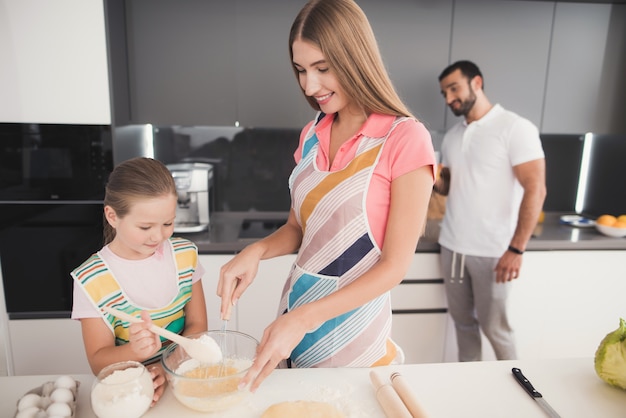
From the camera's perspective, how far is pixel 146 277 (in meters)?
1.18

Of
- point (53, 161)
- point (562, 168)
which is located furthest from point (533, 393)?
point (562, 168)

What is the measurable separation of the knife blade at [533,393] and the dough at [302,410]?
1.25 feet

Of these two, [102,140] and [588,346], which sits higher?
Result: [102,140]

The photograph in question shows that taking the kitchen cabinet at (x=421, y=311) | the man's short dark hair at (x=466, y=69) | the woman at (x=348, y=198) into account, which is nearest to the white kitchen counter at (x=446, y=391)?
the woman at (x=348, y=198)

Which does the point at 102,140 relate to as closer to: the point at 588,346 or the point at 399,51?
the point at 399,51

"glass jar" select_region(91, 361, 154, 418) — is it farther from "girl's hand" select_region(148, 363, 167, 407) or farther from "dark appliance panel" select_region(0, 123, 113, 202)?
"dark appliance panel" select_region(0, 123, 113, 202)

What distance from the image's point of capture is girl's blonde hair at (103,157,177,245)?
1.12 metres

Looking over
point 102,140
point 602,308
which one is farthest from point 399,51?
point 602,308

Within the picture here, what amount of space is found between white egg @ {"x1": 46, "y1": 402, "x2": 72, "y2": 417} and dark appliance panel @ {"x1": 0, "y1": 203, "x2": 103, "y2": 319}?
135 cm

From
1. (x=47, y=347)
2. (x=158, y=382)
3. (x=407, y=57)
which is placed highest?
(x=407, y=57)

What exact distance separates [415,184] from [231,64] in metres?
1.50

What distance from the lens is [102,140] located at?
1942 millimetres

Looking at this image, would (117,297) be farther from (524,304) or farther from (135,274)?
(524,304)

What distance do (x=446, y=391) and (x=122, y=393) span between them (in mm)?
603
